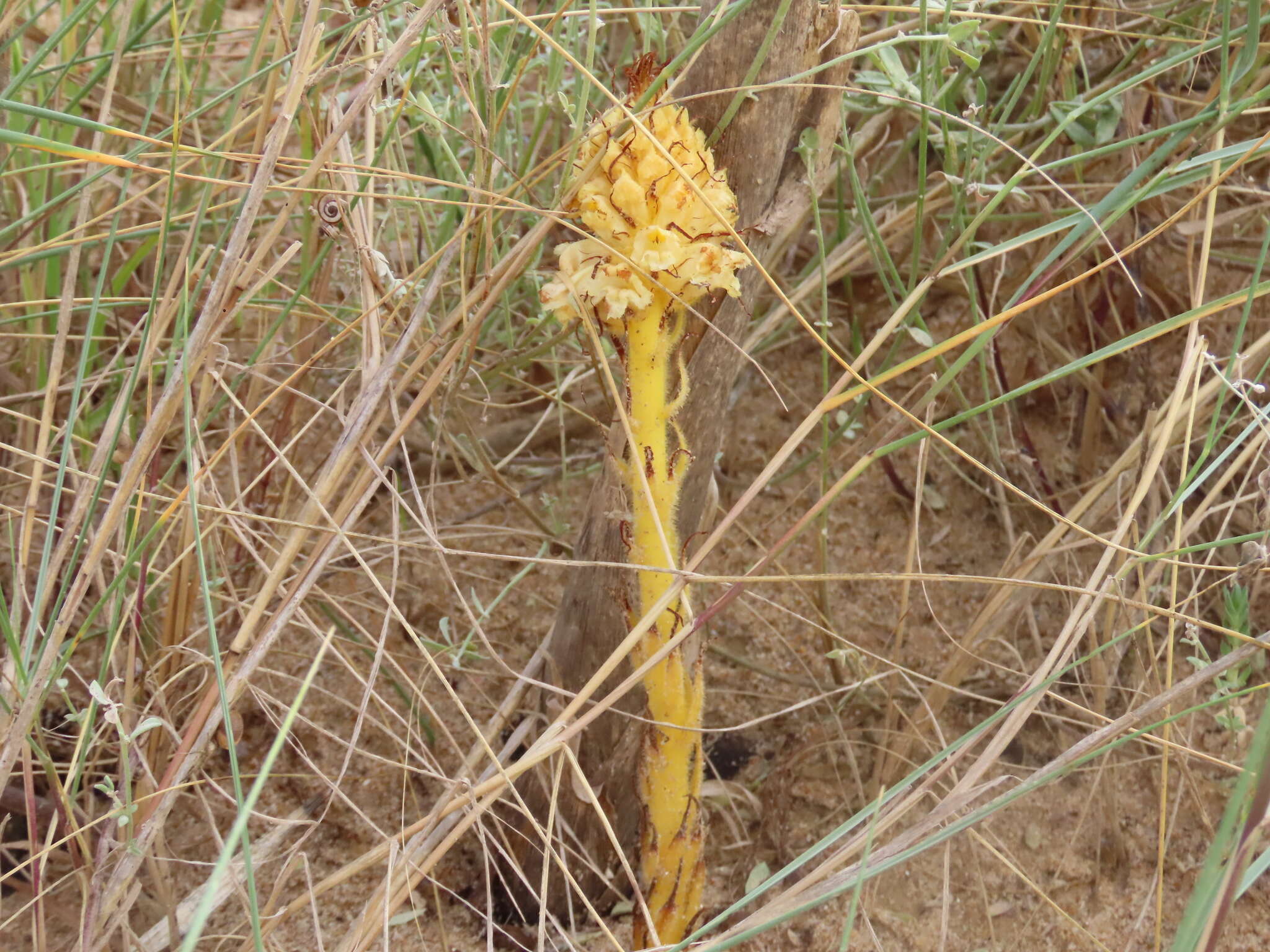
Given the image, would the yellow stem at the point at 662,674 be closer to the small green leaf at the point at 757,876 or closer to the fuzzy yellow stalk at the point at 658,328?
the fuzzy yellow stalk at the point at 658,328

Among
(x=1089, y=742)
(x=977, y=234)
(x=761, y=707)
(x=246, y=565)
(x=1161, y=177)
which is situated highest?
(x=1161, y=177)

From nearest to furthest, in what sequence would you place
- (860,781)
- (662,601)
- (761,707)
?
(662,601) → (860,781) → (761,707)

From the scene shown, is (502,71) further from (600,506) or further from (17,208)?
(17,208)

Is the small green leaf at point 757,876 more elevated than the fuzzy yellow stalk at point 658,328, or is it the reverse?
the fuzzy yellow stalk at point 658,328

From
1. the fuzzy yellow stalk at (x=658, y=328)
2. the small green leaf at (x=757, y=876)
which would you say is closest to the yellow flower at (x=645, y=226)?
the fuzzy yellow stalk at (x=658, y=328)

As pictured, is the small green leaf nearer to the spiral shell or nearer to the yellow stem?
the yellow stem

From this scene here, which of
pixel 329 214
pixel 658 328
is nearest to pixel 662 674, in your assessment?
pixel 658 328

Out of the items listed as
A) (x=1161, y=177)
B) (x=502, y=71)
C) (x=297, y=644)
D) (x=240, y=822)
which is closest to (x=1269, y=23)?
(x=1161, y=177)

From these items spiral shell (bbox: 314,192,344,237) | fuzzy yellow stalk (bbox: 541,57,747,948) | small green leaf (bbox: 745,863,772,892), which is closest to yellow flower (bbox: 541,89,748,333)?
fuzzy yellow stalk (bbox: 541,57,747,948)
